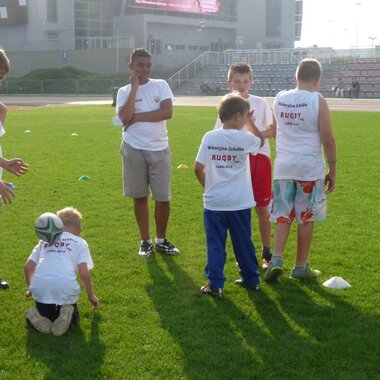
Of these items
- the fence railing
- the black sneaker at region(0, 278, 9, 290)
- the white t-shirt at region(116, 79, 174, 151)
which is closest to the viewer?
the black sneaker at region(0, 278, 9, 290)

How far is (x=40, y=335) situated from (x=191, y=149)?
34.1 ft

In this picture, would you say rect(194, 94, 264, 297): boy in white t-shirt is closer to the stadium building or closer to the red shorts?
the red shorts

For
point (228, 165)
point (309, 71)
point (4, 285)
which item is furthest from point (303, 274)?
point (4, 285)

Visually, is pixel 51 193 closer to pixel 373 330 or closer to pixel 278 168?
pixel 278 168

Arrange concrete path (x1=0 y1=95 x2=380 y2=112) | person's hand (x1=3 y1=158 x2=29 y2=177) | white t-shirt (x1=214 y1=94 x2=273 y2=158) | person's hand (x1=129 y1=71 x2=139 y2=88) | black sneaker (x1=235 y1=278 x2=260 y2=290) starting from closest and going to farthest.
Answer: person's hand (x1=3 y1=158 x2=29 y2=177) → black sneaker (x1=235 y1=278 x2=260 y2=290) → white t-shirt (x1=214 y1=94 x2=273 y2=158) → person's hand (x1=129 y1=71 x2=139 y2=88) → concrete path (x1=0 y1=95 x2=380 y2=112)

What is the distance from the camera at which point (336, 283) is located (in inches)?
210

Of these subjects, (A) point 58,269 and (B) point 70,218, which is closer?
(A) point 58,269

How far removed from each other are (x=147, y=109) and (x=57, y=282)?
7.49 feet

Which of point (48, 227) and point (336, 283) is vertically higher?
point (48, 227)

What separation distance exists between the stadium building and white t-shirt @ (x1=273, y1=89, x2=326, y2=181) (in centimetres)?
5297

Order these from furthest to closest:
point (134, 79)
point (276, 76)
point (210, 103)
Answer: point (276, 76)
point (210, 103)
point (134, 79)

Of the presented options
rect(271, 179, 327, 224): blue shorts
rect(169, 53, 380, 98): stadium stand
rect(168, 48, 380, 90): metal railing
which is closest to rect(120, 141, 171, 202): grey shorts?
rect(271, 179, 327, 224): blue shorts

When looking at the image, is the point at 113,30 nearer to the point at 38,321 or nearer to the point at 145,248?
the point at 145,248

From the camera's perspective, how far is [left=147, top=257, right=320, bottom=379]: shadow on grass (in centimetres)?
392
